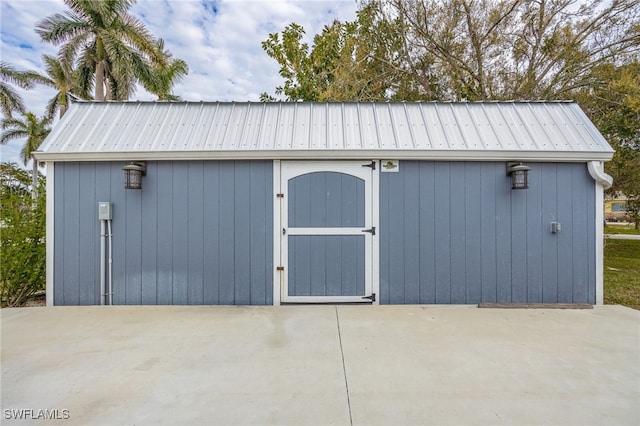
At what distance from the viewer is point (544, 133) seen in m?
3.58

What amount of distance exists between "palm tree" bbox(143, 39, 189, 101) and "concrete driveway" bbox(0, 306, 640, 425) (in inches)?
419

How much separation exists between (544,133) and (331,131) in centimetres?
250

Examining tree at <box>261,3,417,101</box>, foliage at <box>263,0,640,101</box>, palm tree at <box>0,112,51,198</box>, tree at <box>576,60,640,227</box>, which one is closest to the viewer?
tree at <box>576,60,640,227</box>

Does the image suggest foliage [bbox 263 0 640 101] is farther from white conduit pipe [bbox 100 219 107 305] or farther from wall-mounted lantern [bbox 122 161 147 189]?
white conduit pipe [bbox 100 219 107 305]

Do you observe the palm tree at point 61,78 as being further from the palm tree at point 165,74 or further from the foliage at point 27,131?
the foliage at point 27,131

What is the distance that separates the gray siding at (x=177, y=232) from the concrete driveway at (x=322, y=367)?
12.7 inches

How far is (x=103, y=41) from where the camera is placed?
1061cm

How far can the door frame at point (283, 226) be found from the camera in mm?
3512

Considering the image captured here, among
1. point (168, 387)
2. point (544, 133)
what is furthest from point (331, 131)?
point (168, 387)

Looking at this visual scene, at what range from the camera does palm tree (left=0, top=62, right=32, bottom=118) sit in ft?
45.9

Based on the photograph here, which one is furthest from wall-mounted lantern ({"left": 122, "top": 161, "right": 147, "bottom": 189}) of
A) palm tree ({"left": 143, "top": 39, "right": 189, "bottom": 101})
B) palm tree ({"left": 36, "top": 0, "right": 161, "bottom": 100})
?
palm tree ({"left": 143, "top": 39, "right": 189, "bottom": 101})

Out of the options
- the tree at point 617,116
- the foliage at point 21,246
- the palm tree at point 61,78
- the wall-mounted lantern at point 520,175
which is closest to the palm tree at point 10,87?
the palm tree at point 61,78

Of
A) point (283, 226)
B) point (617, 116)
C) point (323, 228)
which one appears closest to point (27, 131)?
point (283, 226)

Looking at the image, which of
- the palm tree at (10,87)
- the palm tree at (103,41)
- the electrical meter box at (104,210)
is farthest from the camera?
the palm tree at (10,87)
